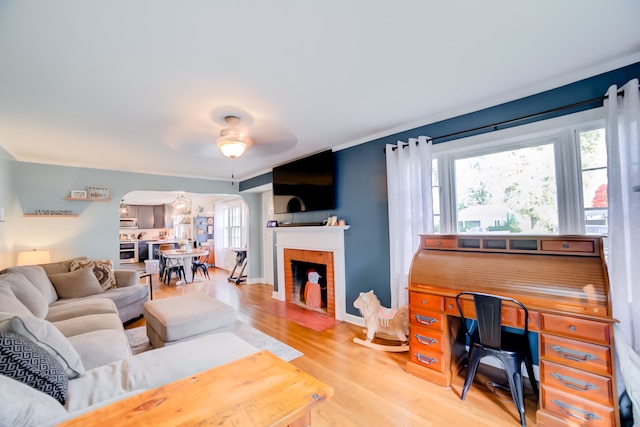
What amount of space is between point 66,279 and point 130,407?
340cm

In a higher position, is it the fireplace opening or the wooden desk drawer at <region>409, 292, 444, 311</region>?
the wooden desk drawer at <region>409, 292, 444, 311</region>

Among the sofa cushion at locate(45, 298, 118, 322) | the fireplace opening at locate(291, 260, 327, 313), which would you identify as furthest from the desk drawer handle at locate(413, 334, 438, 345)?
the sofa cushion at locate(45, 298, 118, 322)

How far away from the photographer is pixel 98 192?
4.52 m

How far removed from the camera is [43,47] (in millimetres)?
1628

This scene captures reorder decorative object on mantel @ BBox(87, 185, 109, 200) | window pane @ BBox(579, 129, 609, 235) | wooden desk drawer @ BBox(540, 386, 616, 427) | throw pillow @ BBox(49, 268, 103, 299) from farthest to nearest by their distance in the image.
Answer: decorative object on mantel @ BBox(87, 185, 109, 200) < throw pillow @ BBox(49, 268, 103, 299) < window pane @ BBox(579, 129, 609, 235) < wooden desk drawer @ BBox(540, 386, 616, 427)

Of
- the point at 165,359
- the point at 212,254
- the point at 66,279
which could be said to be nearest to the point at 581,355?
the point at 165,359

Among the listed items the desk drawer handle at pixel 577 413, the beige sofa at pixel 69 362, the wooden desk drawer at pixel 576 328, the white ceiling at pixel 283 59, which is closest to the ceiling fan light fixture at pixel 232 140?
the white ceiling at pixel 283 59

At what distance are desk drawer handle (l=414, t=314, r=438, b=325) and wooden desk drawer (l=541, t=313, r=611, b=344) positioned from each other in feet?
2.41

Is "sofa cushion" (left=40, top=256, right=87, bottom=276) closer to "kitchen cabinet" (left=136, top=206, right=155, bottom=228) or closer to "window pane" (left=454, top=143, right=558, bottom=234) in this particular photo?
"window pane" (left=454, top=143, right=558, bottom=234)

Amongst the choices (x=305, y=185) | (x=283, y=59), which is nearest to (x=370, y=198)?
(x=305, y=185)

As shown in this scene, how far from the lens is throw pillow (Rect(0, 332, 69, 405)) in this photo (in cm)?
111

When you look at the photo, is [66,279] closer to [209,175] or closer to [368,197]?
[209,175]

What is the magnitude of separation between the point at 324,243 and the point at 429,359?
2085 millimetres

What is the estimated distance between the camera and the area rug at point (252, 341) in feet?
9.36
